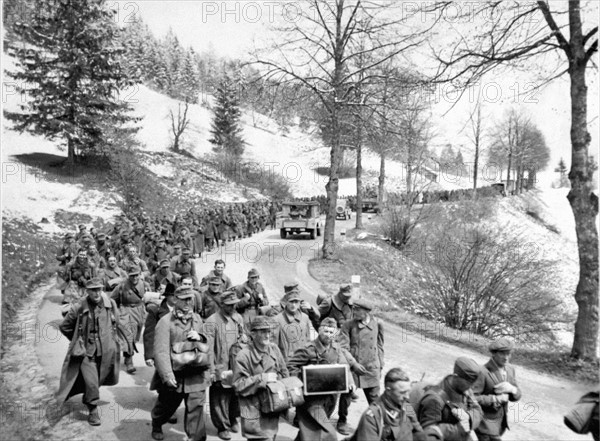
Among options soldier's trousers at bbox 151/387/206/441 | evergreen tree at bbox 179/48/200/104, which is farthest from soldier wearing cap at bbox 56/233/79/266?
evergreen tree at bbox 179/48/200/104

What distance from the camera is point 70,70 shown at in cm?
2916

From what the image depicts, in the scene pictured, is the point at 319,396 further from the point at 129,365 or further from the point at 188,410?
the point at 129,365

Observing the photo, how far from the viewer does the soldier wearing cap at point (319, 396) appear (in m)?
4.72

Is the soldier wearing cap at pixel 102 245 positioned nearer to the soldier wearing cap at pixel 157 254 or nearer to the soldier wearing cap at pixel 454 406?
the soldier wearing cap at pixel 157 254

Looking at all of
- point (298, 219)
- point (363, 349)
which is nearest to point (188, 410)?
point (363, 349)

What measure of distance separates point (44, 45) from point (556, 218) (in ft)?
147

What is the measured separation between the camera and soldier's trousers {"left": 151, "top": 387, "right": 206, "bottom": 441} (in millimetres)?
5496

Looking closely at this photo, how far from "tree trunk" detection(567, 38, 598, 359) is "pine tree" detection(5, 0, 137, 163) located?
27.8 meters

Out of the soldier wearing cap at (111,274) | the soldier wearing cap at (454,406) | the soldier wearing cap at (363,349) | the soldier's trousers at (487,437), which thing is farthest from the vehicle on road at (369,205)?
the soldier wearing cap at (454,406)

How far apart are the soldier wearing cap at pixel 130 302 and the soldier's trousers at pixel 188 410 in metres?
2.35

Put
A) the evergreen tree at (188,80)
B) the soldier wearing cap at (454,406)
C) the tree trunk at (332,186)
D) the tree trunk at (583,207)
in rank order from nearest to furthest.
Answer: the soldier wearing cap at (454,406), the tree trunk at (583,207), the tree trunk at (332,186), the evergreen tree at (188,80)

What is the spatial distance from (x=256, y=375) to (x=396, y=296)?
13.6 meters

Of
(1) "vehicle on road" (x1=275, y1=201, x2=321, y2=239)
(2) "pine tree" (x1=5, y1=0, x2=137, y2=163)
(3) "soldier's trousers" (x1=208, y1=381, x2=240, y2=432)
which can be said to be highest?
(2) "pine tree" (x1=5, y1=0, x2=137, y2=163)

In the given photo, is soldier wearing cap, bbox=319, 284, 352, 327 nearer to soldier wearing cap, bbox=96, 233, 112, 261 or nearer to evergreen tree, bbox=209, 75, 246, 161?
soldier wearing cap, bbox=96, 233, 112, 261
